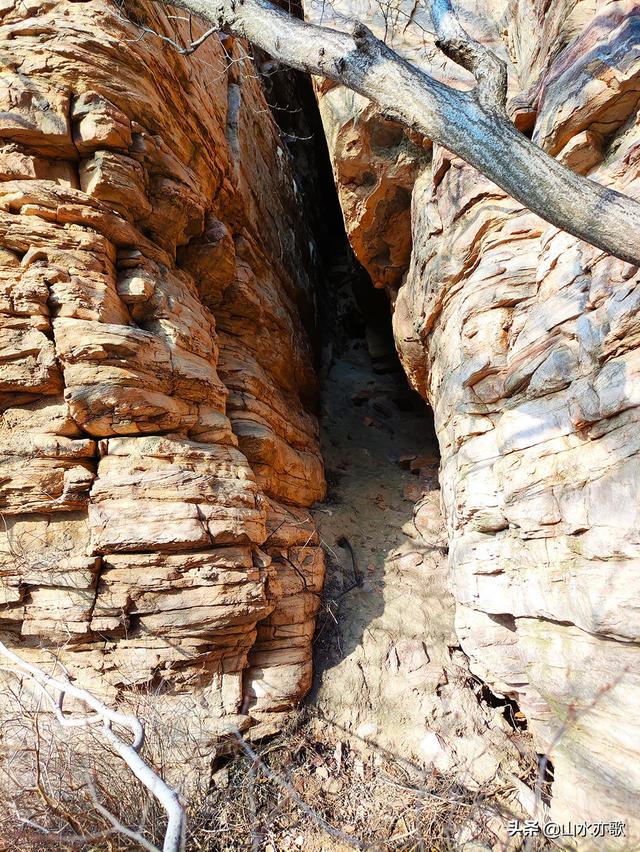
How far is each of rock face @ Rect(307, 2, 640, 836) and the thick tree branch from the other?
2.37 ft

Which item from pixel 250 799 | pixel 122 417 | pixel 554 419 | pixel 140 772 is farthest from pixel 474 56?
pixel 250 799

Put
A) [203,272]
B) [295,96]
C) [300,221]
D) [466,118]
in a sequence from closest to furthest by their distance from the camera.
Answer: [466,118] < [203,272] < [300,221] < [295,96]

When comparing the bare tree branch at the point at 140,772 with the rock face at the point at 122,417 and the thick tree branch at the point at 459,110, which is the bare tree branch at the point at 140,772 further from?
the thick tree branch at the point at 459,110

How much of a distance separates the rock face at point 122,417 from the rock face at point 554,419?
236 centimetres

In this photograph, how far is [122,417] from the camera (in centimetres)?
415

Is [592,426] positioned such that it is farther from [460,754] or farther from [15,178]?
[15,178]

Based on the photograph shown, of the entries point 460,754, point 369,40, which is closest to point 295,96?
point 369,40

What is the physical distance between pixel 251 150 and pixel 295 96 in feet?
17.2

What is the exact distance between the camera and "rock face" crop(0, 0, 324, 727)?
12.6 ft

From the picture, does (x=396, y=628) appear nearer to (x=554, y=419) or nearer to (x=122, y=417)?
(x=554, y=419)

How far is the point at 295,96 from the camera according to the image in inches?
441

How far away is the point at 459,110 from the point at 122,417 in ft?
12.4

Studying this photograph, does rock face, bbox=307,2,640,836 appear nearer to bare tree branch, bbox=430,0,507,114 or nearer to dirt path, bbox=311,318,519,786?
dirt path, bbox=311,318,519,786

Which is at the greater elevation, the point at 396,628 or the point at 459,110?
the point at 459,110
